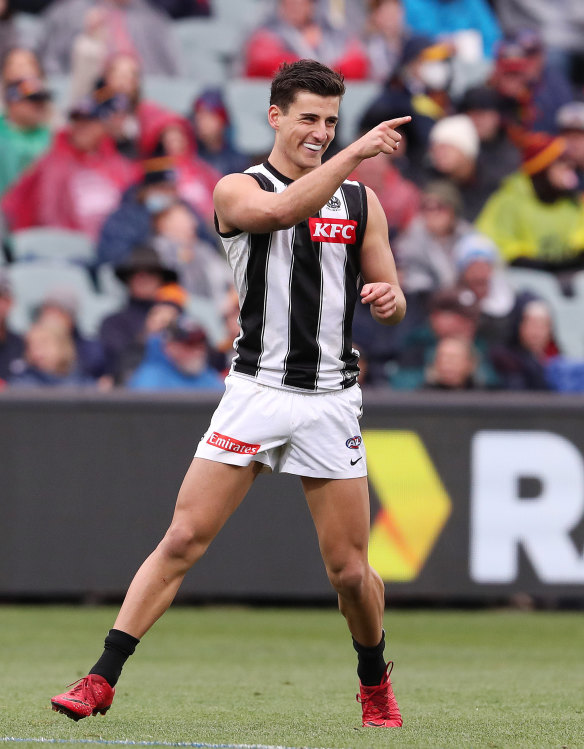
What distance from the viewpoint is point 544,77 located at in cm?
1488

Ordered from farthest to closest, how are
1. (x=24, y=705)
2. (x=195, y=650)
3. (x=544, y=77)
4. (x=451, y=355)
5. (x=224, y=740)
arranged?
(x=544, y=77), (x=451, y=355), (x=195, y=650), (x=24, y=705), (x=224, y=740)

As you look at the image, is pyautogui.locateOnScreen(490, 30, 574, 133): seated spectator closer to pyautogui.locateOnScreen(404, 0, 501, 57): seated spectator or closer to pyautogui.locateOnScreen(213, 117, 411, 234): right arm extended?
pyautogui.locateOnScreen(404, 0, 501, 57): seated spectator

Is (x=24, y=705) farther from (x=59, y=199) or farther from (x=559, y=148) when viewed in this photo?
(x=559, y=148)

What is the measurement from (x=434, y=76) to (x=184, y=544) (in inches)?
411

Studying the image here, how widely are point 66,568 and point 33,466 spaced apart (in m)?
0.74

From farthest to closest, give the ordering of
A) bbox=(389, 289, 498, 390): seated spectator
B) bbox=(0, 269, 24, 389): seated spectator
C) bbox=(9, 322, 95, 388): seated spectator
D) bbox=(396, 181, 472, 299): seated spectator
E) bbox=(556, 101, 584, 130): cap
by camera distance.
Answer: bbox=(556, 101, 584, 130): cap, bbox=(396, 181, 472, 299): seated spectator, bbox=(389, 289, 498, 390): seated spectator, bbox=(0, 269, 24, 389): seated spectator, bbox=(9, 322, 95, 388): seated spectator

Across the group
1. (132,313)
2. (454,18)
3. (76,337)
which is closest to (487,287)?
(132,313)

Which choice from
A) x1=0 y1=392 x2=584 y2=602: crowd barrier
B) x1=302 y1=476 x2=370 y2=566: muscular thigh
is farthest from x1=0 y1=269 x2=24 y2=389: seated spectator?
x1=302 y1=476 x2=370 y2=566: muscular thigh

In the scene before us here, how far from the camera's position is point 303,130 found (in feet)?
15.4

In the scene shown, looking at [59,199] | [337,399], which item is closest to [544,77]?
[59,199]

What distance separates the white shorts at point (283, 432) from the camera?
15.4 ft

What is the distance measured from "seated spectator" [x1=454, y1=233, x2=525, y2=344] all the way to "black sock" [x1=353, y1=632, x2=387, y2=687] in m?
6.05

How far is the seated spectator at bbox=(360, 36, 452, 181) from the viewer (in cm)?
1334

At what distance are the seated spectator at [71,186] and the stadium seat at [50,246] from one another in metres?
0.26
